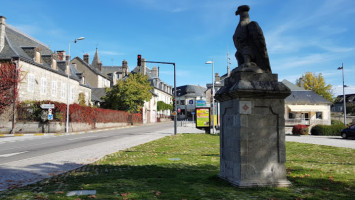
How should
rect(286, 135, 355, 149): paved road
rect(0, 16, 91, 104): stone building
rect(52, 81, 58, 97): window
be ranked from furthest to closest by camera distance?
rect(52, 81, 58, 97): window, rect(0, 16, 91, 104): stone building, rect(286, 135, 355, 149): paved road

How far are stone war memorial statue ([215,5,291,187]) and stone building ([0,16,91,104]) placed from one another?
24.4 metres

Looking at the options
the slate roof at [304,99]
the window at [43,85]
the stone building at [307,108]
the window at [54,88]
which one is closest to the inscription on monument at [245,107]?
the window at [43,85]

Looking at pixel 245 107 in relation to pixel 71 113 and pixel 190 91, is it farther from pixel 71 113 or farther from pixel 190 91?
pixel 190 91

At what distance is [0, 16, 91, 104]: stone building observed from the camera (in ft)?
88.6

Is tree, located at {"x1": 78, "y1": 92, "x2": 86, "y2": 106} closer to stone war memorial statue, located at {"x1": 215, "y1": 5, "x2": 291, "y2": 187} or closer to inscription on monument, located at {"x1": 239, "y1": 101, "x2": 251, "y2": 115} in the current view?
stone war memorial statue, located at {"x1": 215, "y1": 5, "x2": 291, "y2": 187}

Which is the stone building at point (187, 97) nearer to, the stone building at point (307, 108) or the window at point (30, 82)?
the stone building at point (307, 108)

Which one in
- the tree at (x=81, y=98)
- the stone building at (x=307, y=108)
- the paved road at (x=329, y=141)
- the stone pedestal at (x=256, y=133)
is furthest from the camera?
the stone building at (x=307, y=108)

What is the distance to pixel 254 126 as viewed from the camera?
5.02m

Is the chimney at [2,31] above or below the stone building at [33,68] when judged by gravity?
above

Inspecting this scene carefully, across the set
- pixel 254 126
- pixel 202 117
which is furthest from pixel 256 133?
pixel 202 117

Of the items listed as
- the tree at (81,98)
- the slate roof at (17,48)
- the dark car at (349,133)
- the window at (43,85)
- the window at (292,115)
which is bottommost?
the dark car at (349,133)

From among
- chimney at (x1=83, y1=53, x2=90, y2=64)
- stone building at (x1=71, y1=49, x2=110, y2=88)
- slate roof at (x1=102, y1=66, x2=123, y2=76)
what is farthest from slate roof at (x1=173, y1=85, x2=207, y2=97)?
chimney at (x1=83, y1=53, x2=90, y2=64)

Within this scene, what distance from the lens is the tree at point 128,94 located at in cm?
4478

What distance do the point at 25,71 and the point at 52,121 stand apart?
20.2 ft
